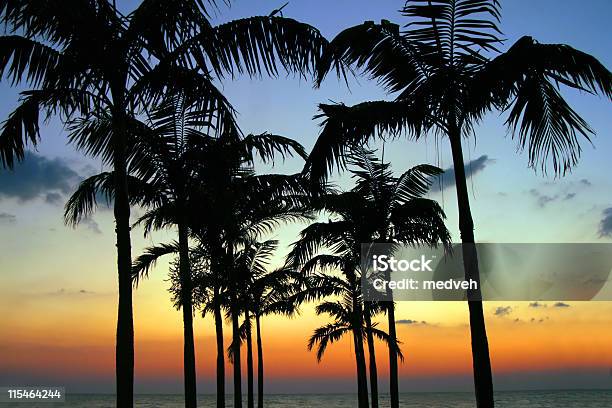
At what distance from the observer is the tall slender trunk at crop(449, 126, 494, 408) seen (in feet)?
29.8

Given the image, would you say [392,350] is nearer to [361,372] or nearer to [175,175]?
[361,372]

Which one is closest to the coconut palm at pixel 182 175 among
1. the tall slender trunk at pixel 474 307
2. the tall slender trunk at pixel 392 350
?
the tall slender trunk at pixel 474 307

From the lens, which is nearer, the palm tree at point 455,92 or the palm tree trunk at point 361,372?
the palm tree at point 455,92

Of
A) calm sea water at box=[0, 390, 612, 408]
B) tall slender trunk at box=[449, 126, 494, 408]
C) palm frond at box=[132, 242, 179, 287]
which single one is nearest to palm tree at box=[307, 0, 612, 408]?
tall slender trunk at box=[449, 126, 494, 408]

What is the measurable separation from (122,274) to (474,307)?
485 centimetres

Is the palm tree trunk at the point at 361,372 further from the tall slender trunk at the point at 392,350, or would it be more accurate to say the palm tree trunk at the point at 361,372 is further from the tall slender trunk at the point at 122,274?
the tall slender trunk at the point at 122,274

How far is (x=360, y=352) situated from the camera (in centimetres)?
2338

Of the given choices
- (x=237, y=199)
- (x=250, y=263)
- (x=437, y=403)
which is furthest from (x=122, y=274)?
(x=437, y=403)

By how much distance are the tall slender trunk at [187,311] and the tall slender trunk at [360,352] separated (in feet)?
32.4

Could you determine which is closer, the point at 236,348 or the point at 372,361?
the point at 236,348

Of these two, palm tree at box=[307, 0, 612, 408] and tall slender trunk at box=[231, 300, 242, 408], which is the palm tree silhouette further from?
tall slender trunk at box=[231, 300, 242, 408]

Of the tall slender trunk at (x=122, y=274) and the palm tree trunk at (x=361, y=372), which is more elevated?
the tall slender trunk at (x=122, y=274)

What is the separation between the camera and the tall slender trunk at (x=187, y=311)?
44.5 feet

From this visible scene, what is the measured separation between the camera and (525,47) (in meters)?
8.88
